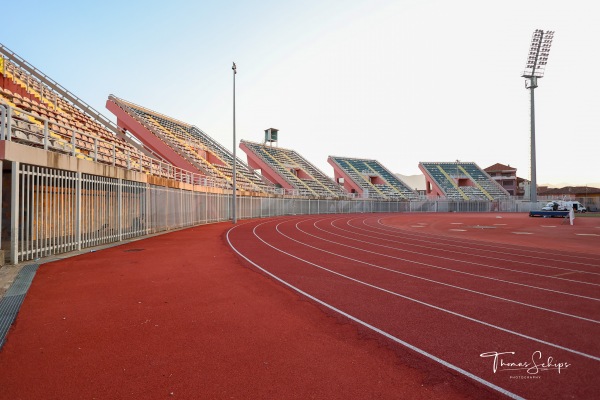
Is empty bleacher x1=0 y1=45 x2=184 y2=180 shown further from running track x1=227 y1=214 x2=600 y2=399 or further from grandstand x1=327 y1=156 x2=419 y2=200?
grandstand x1=327 y1=156 x2=419 y2=200

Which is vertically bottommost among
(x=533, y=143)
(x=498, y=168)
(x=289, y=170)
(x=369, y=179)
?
(x=369, y=179)

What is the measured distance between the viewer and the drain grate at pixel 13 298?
481cm

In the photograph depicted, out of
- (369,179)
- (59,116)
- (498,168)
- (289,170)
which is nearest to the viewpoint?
(59,116)

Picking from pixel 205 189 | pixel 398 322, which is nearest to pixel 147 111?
pixel 205 189

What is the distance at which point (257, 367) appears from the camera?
12.3 feet

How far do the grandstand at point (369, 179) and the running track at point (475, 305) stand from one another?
4903 centimetres

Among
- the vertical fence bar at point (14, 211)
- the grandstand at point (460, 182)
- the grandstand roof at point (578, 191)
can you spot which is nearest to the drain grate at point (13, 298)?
the vertical fence bar at point (14, 211)

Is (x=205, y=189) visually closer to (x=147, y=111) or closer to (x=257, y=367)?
(x=257, y=367)

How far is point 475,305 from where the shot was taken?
6.09 meters

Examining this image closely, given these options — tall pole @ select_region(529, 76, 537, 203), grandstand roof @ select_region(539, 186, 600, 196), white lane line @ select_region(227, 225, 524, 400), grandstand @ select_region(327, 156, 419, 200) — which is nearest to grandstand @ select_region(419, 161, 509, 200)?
grandstand @ select_region(327, 156, 419, 200)

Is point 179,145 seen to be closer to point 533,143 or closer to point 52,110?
point 52,110

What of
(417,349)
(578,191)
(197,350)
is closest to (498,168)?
(578,191)

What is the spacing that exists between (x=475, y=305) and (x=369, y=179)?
6571 cm

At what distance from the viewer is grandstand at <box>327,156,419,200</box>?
65.0 meters
